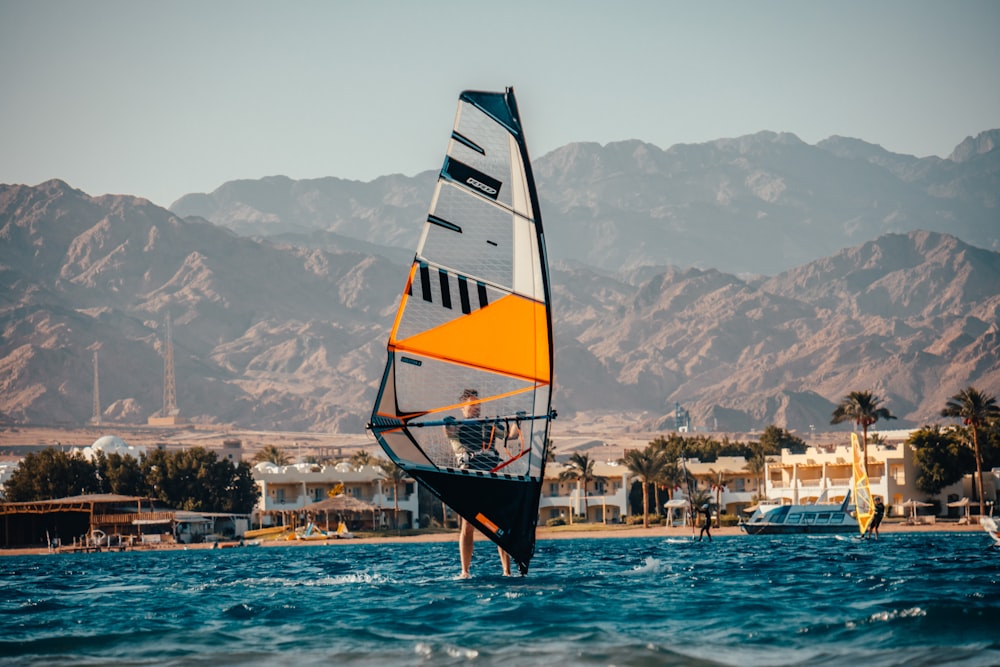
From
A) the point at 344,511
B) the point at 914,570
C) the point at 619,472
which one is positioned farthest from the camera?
the point at 619,472

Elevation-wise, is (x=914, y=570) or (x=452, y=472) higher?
(x=452, y=472)

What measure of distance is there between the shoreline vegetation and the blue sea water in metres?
54.2

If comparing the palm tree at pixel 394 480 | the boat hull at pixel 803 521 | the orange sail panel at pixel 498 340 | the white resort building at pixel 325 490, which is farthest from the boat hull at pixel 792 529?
the orange sail panel at pixel 498 340

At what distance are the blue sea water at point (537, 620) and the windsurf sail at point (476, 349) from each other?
2.04 m

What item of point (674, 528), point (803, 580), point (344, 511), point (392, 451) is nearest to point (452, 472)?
point (392, 451)

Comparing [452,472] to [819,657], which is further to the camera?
[452,472]

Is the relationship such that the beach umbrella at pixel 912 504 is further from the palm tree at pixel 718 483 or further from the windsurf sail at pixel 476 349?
the windsurf sail at pixel 476 349

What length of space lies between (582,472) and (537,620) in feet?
328

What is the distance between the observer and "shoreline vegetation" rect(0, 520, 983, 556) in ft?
277

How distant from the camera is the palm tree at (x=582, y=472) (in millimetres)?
115562

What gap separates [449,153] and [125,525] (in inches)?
3047

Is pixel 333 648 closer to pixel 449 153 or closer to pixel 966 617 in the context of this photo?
pixel 966 617

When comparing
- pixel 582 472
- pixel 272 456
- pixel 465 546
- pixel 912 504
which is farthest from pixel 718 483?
pixel 465 546

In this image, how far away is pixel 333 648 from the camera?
55.5 ft
